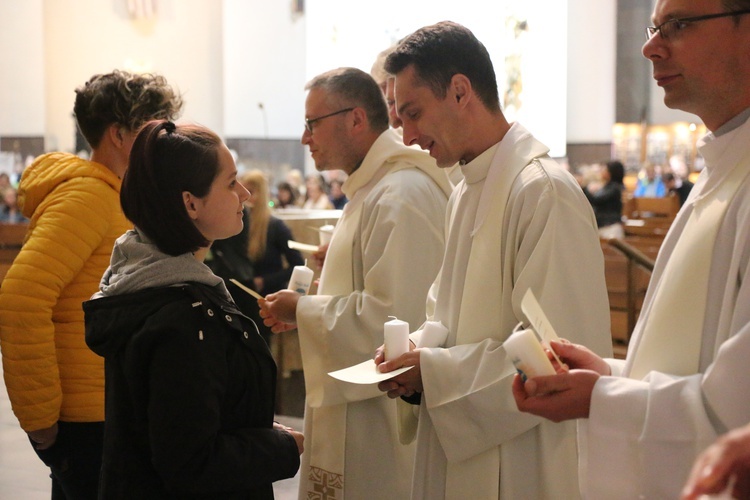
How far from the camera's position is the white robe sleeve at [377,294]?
2807 millimetres

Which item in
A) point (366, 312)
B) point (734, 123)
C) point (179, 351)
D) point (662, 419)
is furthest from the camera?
point (366, 312)

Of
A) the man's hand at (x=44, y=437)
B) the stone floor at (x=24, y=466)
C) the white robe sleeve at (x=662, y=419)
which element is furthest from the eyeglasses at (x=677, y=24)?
the stone floor at (x=24, y=466)

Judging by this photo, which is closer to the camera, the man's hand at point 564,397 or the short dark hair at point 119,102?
the man's hand at point 564,397

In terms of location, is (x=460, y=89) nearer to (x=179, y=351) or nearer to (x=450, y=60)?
(x=450, y=60)

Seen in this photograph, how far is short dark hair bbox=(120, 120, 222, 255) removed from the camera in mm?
1896

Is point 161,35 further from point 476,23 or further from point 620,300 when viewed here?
point 620,300

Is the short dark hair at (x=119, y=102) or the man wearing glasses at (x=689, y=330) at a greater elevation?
the short dark hair at (x=119, y=102)

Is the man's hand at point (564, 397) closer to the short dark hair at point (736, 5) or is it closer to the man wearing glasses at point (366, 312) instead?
the short dark hair at point (736, 5)

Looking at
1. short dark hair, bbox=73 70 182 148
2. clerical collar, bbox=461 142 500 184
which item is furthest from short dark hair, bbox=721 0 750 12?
short dark hair, bbox=73 70 182 148

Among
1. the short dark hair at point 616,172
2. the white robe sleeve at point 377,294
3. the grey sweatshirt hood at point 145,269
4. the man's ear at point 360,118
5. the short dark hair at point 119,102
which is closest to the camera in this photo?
the grey sweatshirt hood at point 145,269

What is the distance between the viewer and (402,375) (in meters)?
2.21

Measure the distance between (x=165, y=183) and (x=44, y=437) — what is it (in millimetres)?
942

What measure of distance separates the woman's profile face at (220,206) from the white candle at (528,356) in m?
0.76

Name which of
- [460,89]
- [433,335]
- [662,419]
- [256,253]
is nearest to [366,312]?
[433,335]
